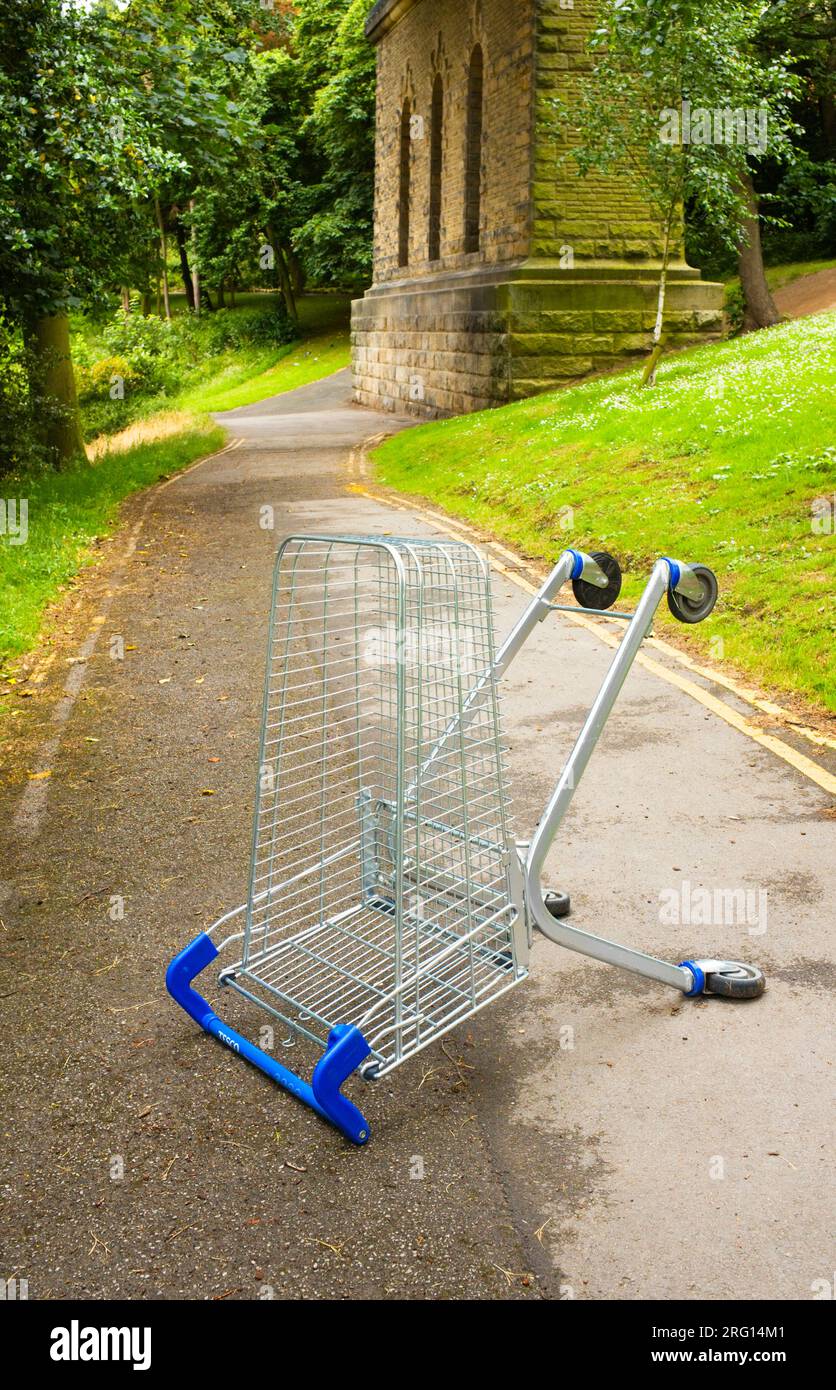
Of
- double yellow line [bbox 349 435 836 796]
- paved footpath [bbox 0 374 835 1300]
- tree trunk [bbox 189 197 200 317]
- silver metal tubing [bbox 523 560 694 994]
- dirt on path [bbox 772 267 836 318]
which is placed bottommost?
double yellow line [bbox 349 435 836 796]

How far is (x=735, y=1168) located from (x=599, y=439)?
13.2 metres

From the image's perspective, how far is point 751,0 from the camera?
63.7 feet

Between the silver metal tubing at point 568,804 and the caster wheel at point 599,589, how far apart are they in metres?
0.33

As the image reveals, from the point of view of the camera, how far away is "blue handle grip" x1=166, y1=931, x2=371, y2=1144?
141 inches

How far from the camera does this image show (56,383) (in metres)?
18.6

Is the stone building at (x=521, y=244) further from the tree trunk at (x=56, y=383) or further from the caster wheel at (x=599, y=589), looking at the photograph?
the caster wheel at (x=599, y=589)

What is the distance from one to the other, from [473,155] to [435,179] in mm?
3401

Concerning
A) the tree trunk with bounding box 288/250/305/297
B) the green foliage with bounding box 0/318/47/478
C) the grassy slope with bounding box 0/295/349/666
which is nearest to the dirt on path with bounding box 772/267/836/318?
the grassy slope with bounding box 0/295/349/666

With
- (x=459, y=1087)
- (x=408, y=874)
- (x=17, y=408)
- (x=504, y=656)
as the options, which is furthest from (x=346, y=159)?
(x=459, y=1087)

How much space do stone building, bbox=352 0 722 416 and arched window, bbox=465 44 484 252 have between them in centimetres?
3

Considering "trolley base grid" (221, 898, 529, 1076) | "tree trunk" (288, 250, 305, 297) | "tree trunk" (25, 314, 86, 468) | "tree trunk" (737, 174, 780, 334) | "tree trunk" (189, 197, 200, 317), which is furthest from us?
"tree trunk" (288, 250, 305, 297)

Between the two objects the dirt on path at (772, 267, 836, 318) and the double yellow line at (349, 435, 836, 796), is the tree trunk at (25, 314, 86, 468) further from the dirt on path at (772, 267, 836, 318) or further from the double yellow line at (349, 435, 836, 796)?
the dirt on path at (772, 267, 836, 318)

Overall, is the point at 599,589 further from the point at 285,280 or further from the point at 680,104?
the point at 285,280

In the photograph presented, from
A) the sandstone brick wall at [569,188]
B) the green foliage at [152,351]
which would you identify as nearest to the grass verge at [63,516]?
the sandstone brick wall at [569,188]
